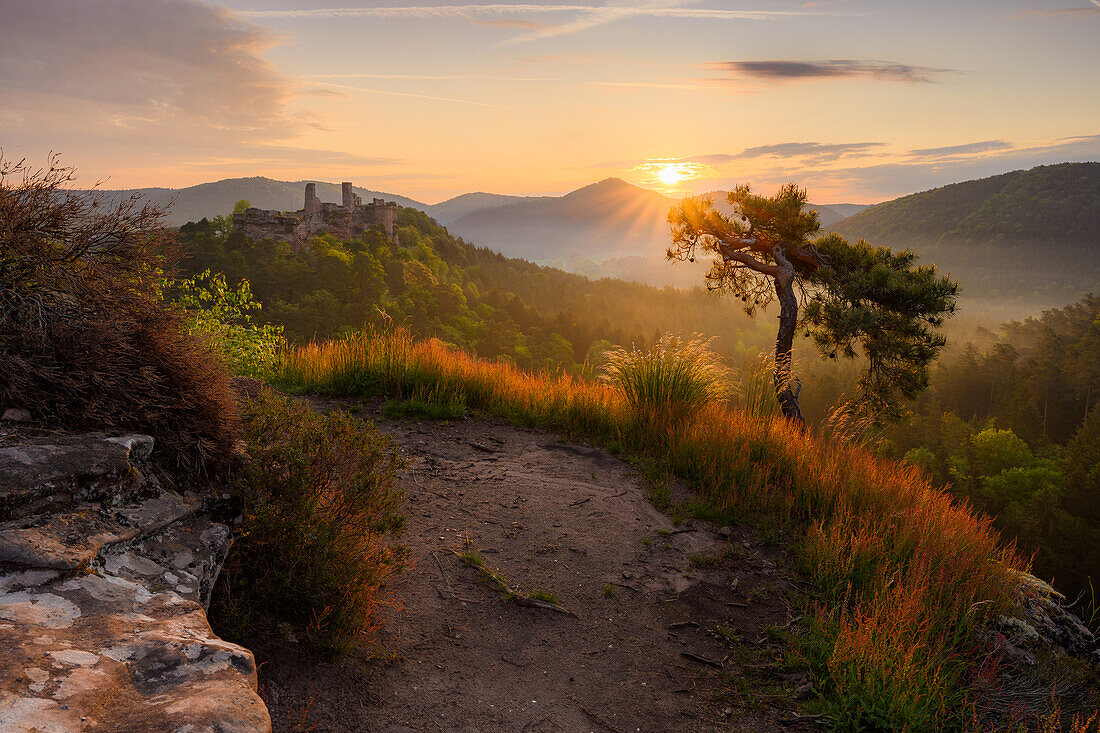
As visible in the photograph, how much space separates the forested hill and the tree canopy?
194 meters

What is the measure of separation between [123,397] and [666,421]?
6334 millimetres

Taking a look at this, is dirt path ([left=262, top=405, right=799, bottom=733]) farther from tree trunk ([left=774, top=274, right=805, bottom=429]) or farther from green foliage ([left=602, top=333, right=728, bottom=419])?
tree trunk ([left=774, top=274, right=805, bottom=429])

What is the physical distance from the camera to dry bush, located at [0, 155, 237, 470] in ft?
10.5

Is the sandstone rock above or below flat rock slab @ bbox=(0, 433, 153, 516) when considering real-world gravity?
below

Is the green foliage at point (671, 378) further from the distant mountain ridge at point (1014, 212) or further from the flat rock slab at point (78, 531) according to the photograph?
the distant mountain ridge at point (1014, 212)

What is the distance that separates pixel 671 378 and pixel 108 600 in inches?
285

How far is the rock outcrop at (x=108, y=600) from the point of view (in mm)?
1787

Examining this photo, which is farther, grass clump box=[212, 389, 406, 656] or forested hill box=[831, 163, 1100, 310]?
forested hill box=[831, 163, 1100, 310]

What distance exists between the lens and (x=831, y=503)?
6.52m

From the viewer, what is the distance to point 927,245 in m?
182

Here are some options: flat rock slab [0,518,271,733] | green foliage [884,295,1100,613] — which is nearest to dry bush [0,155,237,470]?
flat rock slab [0,518,271,733]

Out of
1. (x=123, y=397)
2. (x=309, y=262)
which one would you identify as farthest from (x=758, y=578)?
(x=309, y=262)

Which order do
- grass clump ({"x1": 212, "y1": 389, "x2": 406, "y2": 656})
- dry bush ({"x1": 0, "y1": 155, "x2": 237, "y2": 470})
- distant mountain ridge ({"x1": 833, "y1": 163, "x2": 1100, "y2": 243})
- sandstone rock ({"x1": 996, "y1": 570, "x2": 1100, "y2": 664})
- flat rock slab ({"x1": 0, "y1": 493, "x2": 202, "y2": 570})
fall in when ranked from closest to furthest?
flat rock slab ({"x1": 0, "y1": 493, "x2": 202, "y2": 570})
dry bush ({"x1": 0, "y1": 155, "x2": 237, "y2": 470})
grass clump ({"x1": 212, "y1": 389, "x2": 406, "y2": 656})
sandstone rock ({"x1": 996, "y1": 570, "x2": 1100, "y2": 664})
distant mountain ridge ({"x1": 833, "y1": 163, "x2": 1100, "y2": 243})

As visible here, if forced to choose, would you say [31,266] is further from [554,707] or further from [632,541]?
[632,541]
